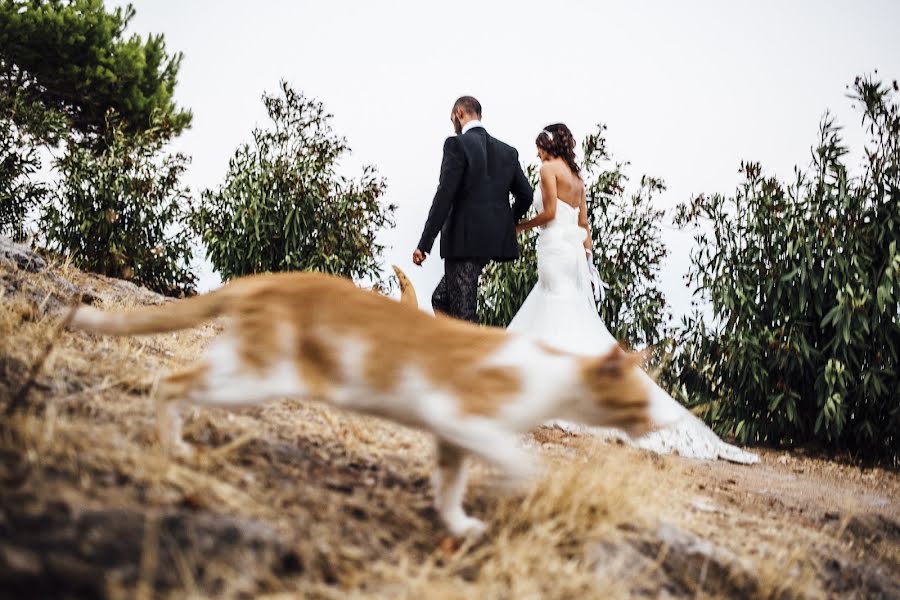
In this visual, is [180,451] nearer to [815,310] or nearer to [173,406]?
[173,406]

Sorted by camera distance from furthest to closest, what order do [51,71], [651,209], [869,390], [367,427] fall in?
[51,71] < [651,209] < [869,390] < [367,427]

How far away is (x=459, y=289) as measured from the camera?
5.20 meters

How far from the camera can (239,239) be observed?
8117 millimetres

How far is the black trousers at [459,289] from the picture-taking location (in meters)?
5.16

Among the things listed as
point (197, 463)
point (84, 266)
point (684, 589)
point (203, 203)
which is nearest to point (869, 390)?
point (684, 589)

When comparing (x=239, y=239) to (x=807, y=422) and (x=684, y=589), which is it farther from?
(x=684, y=589)

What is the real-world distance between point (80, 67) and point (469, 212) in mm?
11632

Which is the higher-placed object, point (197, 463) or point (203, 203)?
point (203, 203)

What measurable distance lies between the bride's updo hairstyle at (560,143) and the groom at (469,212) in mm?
284

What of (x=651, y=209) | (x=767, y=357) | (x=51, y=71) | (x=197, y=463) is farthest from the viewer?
(x=51, y=71)

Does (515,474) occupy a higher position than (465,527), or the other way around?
(515,474)

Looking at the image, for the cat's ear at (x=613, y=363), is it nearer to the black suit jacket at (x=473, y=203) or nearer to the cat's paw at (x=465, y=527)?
the cat's paw at (x=465, y=527)

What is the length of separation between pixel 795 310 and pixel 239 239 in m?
6.00

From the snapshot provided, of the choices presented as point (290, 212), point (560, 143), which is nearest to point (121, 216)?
point (290, 212)
